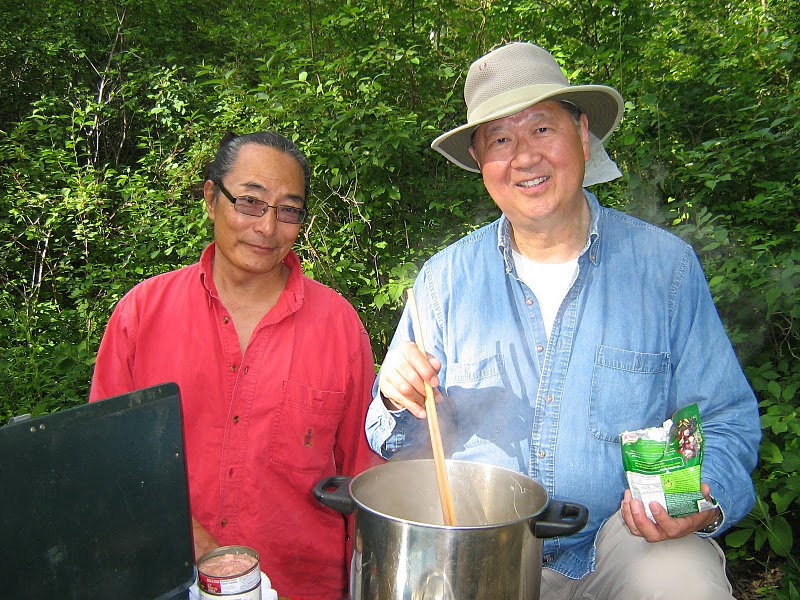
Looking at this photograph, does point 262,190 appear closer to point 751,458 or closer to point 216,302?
point 216,302

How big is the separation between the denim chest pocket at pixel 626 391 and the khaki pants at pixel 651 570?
9.6 inches

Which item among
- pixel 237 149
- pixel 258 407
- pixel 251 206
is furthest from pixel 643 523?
pixel 237 149

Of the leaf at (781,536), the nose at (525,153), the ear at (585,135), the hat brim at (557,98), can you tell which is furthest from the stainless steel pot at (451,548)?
the leaf at (781,536)

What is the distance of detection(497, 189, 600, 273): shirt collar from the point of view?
2.02 metres

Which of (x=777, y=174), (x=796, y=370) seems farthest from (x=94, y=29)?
(x=796, y=370)

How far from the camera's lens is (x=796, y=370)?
11.3 feet

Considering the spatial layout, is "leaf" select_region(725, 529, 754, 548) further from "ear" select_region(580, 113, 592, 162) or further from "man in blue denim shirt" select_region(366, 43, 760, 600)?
"ear" select_region(580, 113, 592, 162)

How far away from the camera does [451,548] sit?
45.1 inches

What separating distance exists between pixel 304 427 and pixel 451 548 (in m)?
1.09

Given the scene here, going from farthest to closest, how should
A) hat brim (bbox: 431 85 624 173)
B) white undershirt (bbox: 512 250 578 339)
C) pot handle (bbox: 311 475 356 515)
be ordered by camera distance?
white undershirt (bbox: 512 250 578 339), hat brim (bbox: 431 85 624 173), pot handle (bbox: 311 475 356 515)

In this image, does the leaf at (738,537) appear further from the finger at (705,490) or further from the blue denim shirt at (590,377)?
the finger at (705,490)

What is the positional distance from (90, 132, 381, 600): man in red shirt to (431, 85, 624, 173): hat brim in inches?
21.7

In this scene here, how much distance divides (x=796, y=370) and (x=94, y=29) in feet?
24.8

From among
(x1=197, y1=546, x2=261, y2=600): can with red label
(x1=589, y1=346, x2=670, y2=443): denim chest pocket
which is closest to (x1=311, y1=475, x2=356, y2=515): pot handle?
(x1=197, y1=546, x2=261, y2=600): can with red label
